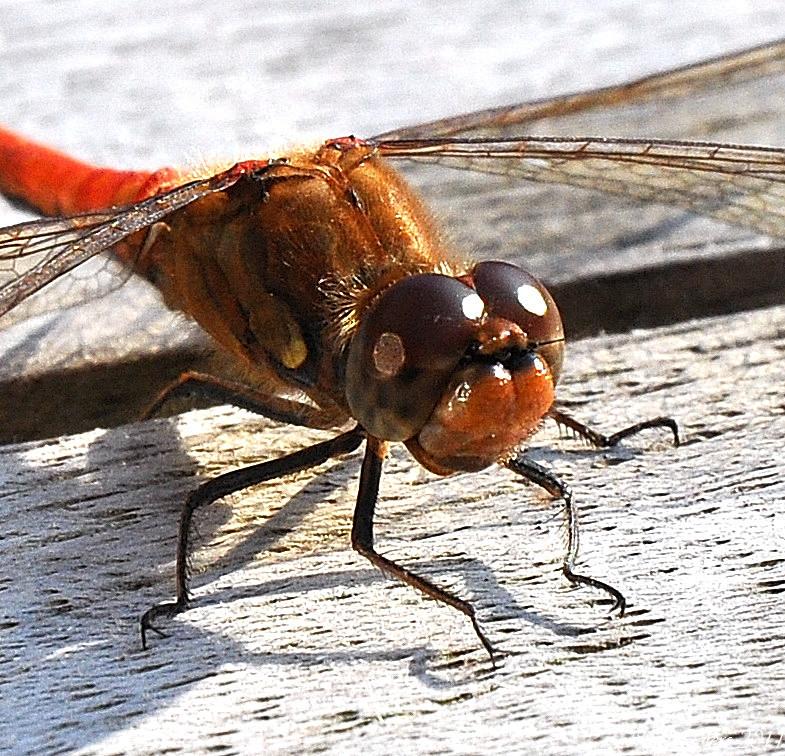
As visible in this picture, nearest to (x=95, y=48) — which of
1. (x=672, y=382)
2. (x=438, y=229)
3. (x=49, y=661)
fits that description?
(x=438, y=229)

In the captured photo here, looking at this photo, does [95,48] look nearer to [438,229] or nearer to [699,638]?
[438,229]

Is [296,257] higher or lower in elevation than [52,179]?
lower

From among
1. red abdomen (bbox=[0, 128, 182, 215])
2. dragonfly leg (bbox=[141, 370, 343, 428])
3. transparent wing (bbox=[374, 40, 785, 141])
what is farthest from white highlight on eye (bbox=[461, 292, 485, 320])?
red abdomen (bbox=[0, 128, 182, 215])

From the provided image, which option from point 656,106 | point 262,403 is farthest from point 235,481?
point 656,106

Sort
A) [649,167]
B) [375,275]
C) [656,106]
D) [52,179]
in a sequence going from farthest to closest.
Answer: [656,106]
[52,179]
[649,167]
[375,275]

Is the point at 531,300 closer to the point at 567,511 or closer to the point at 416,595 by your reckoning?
the point at 567,511

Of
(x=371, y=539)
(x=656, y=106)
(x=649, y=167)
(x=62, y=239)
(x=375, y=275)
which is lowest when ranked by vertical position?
(x=371, y=539)
